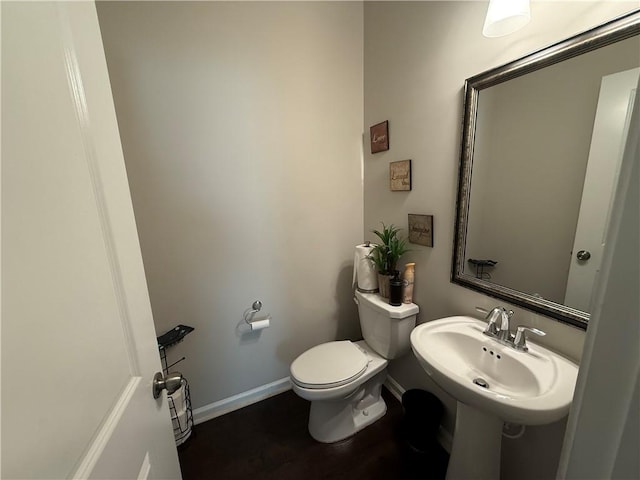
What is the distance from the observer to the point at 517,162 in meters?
1.02

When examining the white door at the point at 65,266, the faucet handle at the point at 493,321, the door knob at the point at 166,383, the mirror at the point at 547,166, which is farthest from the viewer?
the faucet handle at the point at 493,321

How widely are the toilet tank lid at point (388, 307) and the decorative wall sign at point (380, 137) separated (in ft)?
3.02

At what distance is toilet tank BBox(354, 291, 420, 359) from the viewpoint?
1.43m

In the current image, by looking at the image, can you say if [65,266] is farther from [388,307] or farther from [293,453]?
[293,453]

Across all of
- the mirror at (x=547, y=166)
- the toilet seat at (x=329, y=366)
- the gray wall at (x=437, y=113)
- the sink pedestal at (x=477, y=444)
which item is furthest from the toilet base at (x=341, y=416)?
the mirror at (x=547, y=166)

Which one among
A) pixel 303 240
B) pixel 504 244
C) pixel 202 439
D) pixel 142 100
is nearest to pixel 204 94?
pixel 142 100

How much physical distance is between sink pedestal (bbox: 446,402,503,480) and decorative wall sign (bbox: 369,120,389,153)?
4.53 feet

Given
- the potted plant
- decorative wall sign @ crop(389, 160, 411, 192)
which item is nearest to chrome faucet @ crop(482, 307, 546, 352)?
the potted plant

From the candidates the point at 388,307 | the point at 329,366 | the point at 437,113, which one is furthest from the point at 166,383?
the point at 437,113

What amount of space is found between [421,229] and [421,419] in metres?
1.05

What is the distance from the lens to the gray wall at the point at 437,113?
3.01 ft

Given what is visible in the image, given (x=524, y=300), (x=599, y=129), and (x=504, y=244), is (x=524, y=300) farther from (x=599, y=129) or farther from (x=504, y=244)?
(x=599, y=129)

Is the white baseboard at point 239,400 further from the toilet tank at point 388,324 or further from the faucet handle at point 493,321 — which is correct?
the faucet handle at point 493,321

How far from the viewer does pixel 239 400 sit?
5.69ft
